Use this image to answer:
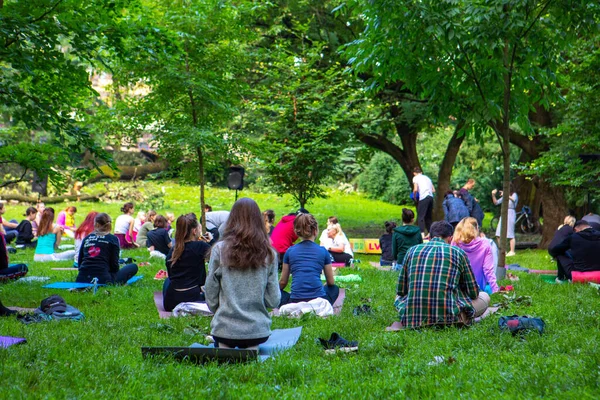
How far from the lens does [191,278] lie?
8.66 meters

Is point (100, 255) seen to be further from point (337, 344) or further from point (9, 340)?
point (337, 344)

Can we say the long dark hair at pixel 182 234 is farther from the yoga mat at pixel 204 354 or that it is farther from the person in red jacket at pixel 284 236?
the person in red jacket at pixel 284 236

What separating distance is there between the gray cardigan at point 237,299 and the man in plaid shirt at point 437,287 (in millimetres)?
1830

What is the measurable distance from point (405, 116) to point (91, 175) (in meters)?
12.6

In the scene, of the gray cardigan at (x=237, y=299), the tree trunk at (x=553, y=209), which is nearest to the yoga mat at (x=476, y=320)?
the gray cardigan at (x=237, y=299)

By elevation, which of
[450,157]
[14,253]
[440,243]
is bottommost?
[14,253]

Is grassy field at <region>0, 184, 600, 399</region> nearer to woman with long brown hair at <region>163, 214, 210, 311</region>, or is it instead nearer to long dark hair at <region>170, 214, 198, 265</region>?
woman with long brown hair at <region>163, 214, 210, 311</region>

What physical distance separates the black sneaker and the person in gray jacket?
69 centimetres

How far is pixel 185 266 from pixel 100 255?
267 cm

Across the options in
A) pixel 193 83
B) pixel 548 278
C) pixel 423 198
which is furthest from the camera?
pixel 423 198

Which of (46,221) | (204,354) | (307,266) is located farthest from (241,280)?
(46,221)

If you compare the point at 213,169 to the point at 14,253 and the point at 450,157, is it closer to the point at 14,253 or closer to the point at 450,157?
the point at 14,253

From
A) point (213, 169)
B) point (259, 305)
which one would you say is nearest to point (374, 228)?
point (213, 169)

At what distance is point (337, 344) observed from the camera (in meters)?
6.43
